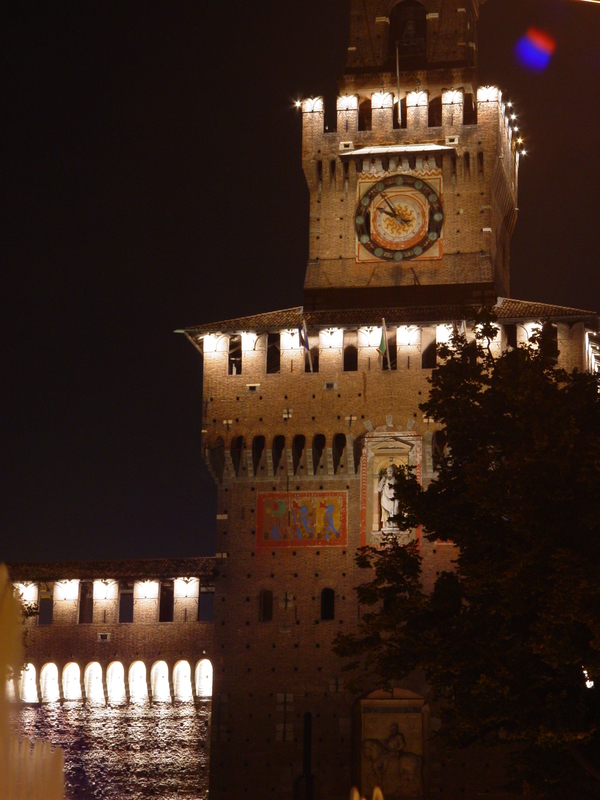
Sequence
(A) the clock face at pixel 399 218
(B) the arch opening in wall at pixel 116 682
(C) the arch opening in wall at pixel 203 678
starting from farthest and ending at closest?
(A) the clock face at pixel 399 218 → (B) the arch opening in wall at pixel 116 682 → (C) the arch opening in wall at pixel 203 678

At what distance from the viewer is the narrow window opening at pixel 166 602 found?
1745 inches

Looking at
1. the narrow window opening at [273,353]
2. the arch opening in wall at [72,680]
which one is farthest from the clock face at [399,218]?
the arch opening in wall at [72,680]

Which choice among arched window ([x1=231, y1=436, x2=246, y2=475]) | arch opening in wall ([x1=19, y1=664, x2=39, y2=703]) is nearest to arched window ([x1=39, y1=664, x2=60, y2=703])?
arch opening in wall ([x1=19, y1=664, x2=39, y2=703])

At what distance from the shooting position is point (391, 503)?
4291 centimetres

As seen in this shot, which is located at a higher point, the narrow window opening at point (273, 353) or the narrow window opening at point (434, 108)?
the narrow window opening at point (434, 108)

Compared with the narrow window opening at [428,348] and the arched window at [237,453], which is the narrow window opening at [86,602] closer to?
the arched window at [237,453]

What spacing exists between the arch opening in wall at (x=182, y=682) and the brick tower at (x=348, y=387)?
1235 mm

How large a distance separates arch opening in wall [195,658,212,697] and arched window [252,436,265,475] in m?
5.25

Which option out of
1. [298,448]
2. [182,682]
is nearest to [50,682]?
[182,682]

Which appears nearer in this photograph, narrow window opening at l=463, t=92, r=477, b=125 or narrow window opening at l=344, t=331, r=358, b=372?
narrow window opening at l=344, t=331, r=358, b=372

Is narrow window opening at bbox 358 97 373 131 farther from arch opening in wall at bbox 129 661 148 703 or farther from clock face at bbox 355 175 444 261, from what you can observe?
arch opening in wall at bbox 129 661 148 703

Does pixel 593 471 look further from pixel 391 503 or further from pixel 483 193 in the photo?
pixel 483 193

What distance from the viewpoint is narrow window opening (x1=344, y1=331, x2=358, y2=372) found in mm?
44156

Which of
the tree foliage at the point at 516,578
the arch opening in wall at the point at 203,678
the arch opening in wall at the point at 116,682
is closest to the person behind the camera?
the tree foliage at the point at 516,578
